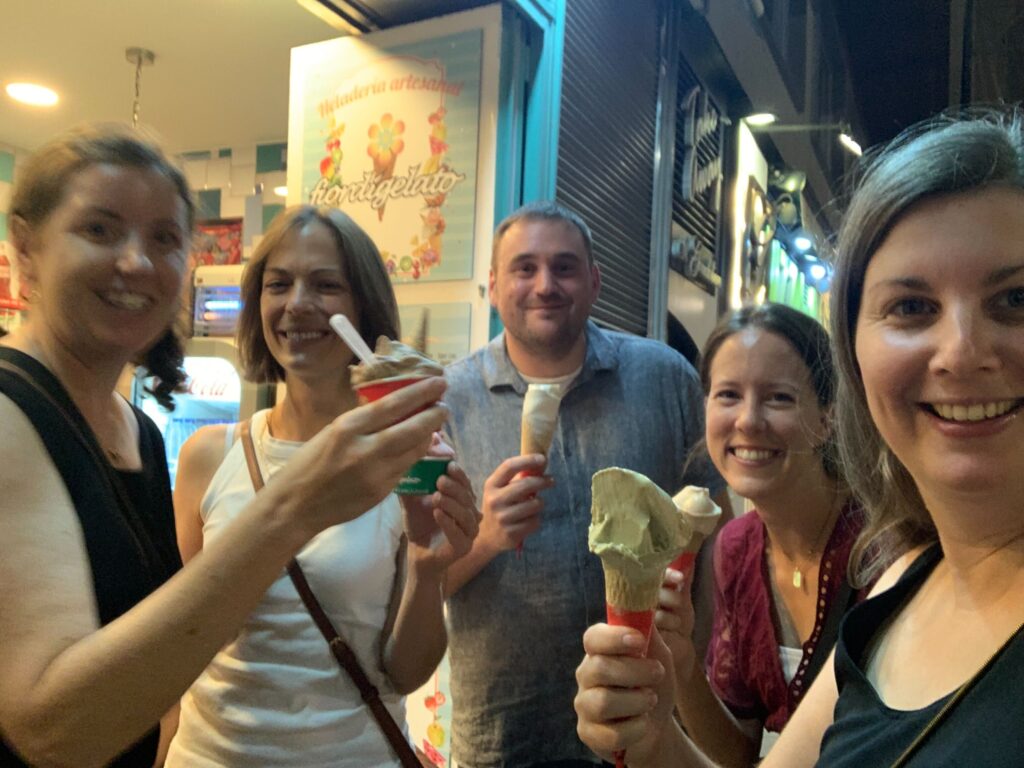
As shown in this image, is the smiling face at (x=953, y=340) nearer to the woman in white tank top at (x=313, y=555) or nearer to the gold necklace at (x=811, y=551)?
the gold necklace at (x=811, y=551)

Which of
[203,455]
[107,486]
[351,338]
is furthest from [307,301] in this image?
[107,486]

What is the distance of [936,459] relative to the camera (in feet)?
3.61

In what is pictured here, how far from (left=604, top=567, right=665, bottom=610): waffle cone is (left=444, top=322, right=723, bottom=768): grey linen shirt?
1.12 metres

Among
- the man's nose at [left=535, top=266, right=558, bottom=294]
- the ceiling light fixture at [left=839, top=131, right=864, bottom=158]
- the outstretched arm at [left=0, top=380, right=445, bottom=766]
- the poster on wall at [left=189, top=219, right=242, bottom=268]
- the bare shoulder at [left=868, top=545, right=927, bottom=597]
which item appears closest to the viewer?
the outstretched arm at [left=0, top=380, right=445, bottom=766]

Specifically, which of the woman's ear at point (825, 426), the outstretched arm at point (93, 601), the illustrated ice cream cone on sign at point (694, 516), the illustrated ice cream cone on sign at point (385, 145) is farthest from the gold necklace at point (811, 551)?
the illustrated ice cream cone on sign at point (385, 145)

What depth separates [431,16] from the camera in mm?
3217

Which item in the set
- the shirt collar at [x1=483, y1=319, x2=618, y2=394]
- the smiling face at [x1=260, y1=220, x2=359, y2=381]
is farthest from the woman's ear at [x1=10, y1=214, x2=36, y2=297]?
the shirt collar at [x1=483, y1=319, x2=618, y2=394]

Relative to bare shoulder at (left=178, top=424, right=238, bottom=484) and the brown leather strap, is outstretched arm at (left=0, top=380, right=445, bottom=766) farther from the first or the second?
bare shoulder at (left=178, top=424, right=238, bottom=484)

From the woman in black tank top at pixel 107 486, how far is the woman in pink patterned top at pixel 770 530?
93cm

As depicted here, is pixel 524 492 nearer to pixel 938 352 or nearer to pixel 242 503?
pixel 242 503

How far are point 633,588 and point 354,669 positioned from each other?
789mm

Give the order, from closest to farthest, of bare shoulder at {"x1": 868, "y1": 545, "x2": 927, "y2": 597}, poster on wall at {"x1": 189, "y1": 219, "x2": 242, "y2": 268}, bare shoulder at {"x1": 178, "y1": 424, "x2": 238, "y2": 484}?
bare shoulder at {"x1": 868, "y1": 545, "x2": 927, "y2": 597} < bare shoulder at {"x1": 178, "y1": 424, "x2": 238, "y2": 484} < poster on wall at {"x1": 189, "y1": 219, "x2": 242, "y2": 268}

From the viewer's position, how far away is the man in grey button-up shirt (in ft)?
7.57

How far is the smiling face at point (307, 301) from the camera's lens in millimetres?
1906
